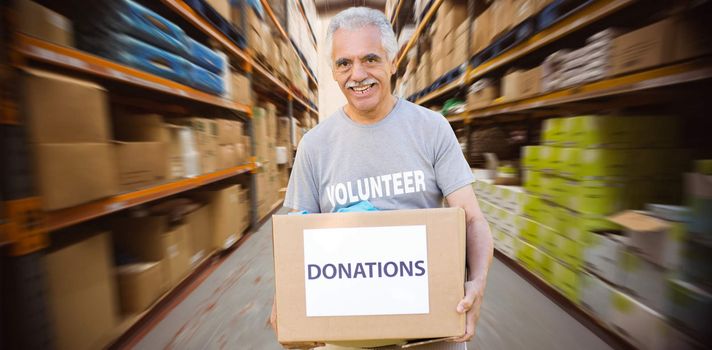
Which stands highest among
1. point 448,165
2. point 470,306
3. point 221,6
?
point 221,6

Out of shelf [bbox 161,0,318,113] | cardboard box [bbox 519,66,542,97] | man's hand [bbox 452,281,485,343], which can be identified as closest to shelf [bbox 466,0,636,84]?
cardboard box [bbox 519,66,542,97]

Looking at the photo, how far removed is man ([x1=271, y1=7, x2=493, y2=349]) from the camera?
765 mm

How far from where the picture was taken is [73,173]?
0.93m

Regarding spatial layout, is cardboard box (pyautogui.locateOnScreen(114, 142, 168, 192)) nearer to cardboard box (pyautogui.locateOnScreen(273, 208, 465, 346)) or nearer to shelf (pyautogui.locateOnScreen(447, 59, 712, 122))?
cardboard box (pyautogui.locateOnScreen(273, 208, 465, 346))

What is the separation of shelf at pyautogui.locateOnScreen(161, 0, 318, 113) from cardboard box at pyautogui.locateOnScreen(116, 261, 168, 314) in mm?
1349

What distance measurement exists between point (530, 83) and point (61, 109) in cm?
216

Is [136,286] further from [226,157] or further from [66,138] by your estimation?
[226,157]

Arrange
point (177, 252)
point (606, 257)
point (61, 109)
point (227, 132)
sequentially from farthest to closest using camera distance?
point (227, 132) < point (177, 252) < point (606, 257) < point (61, 109)

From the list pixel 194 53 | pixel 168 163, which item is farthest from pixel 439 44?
pixel 168 163

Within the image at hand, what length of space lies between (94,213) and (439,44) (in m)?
3.18

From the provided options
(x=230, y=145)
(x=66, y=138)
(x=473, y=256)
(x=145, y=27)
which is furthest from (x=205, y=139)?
(x=473, y=256)

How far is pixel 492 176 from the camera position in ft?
7.64

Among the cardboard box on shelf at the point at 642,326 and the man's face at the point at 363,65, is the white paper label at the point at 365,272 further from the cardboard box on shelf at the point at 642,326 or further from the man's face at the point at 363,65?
the cardboard box on shelf at the point at 642,326

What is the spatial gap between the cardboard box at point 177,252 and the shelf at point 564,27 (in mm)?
2280
